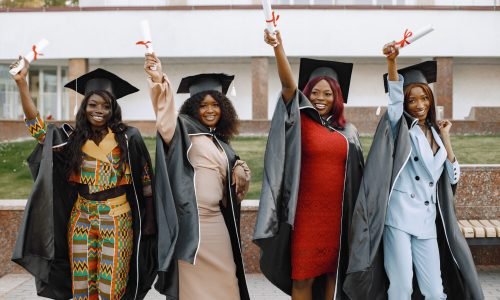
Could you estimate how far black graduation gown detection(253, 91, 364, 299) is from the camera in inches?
159

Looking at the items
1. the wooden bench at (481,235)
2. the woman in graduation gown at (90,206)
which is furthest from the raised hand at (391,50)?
the wooden bench at (481,235)

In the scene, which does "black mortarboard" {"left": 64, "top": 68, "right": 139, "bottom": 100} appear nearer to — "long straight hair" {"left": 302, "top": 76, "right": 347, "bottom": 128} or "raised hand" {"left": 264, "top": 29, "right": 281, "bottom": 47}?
"raised hand" {"left": 264, "top": 29, "right": 281, "bottom": 47}

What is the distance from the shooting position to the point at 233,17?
20.1m

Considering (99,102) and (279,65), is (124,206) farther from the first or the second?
(279,65)

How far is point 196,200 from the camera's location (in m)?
4.20

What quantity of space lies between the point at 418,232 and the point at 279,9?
16.9 metres

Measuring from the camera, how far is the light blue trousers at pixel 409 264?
4.10 meters

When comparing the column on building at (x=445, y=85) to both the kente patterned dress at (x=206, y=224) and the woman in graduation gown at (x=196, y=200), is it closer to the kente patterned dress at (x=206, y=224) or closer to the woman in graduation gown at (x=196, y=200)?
the woman in graduation gown at (x=196, y=200)

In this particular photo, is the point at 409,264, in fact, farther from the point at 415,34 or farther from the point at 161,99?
the point at 161,99

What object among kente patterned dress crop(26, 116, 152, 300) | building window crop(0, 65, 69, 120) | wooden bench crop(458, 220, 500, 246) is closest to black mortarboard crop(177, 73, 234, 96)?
kente patterned dress crop(26, 116, 152, 300)

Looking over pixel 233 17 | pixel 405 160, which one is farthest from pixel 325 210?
pixel 233 17

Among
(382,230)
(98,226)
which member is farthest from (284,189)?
(98,226)

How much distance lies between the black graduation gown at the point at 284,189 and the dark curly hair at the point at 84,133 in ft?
3.69

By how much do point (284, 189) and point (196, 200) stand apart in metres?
0.66
